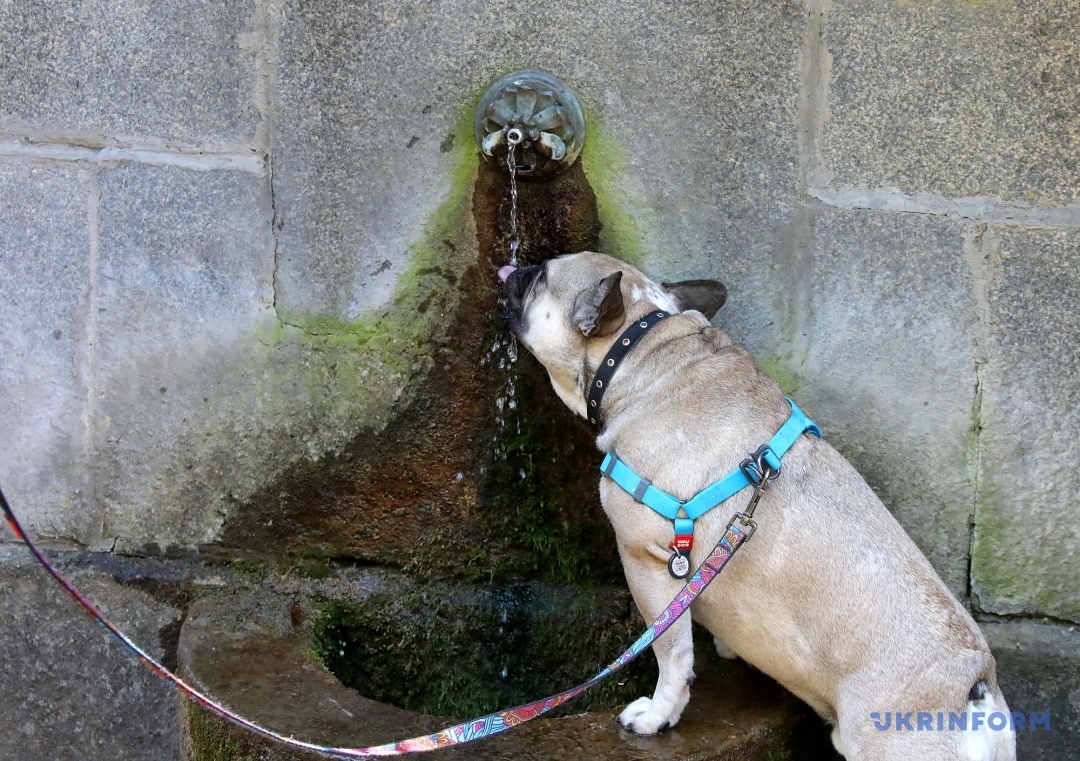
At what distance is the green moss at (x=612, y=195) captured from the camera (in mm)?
4262

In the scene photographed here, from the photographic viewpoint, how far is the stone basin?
3178 mm

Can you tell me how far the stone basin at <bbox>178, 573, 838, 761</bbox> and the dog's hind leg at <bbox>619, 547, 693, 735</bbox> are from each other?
68mm

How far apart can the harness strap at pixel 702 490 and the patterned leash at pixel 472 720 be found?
113 millimetres

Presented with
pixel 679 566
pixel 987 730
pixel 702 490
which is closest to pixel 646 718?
pixel 679 566

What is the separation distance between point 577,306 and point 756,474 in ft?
2.97

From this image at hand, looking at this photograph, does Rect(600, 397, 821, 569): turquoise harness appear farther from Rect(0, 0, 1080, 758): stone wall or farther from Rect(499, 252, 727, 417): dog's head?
Rect(0, 0, 1080, 758): stone wall

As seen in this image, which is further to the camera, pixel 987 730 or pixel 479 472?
pixel 479 472

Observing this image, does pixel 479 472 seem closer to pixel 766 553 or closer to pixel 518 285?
pixel 518 285

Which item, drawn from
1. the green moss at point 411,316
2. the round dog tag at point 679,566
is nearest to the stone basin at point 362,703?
the round dog tag at point 679,566

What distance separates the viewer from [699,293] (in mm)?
3979

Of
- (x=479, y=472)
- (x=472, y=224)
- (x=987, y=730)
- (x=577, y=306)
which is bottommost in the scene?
(x=987, y=730)

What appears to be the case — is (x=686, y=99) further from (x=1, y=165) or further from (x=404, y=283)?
(x=1, y=165)

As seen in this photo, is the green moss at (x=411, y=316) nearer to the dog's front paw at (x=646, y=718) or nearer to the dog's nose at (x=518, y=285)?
the dog's nose at (x=518, y=285)

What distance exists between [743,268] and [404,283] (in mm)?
1483
